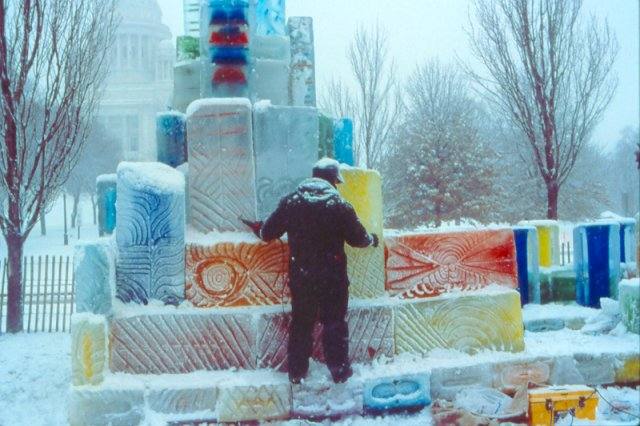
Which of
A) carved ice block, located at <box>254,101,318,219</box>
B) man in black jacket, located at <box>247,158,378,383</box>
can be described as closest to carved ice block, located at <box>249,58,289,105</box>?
carved ice block, located at <box>254,101,318,219</box>

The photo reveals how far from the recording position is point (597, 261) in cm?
653

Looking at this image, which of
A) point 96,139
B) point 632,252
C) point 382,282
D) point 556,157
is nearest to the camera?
point 382,282

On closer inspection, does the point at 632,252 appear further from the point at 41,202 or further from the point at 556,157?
the point at 41,202

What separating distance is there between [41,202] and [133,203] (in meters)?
4.95

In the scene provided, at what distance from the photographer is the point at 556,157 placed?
11.5 metres

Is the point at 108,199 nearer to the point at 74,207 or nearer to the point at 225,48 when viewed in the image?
the point at 225,48

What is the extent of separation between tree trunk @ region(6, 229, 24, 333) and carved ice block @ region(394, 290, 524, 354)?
6.38 meters

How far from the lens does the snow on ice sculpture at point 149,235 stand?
13.9ft

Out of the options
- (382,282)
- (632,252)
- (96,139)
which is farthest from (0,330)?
(96,139)

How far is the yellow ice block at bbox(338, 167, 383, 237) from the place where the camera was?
4.60 metres

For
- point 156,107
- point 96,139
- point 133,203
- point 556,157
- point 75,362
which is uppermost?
point 156,107

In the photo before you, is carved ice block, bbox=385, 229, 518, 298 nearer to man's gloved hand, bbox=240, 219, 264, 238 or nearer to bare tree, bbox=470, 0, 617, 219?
man's gloved hand, bbox=240, 219, 264, 238

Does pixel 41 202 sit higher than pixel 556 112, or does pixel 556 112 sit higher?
pixel 556 112

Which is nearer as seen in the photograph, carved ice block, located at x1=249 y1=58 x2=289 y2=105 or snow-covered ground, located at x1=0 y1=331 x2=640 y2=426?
snow-covered ground, located at x1=0 y1=331 x2=640 y2=426
